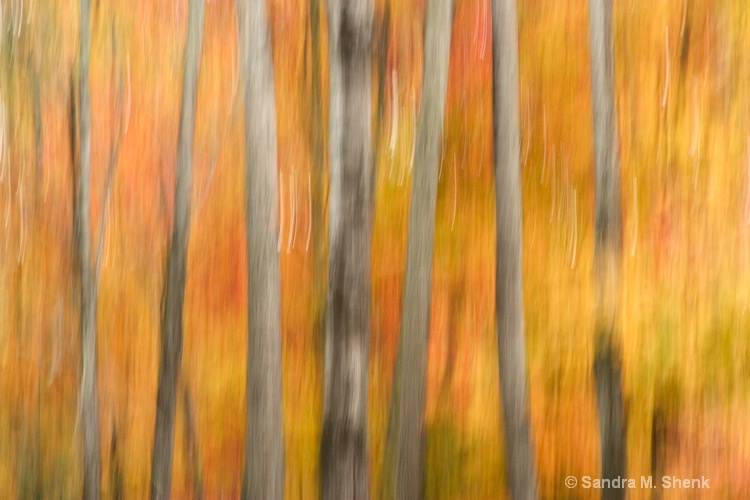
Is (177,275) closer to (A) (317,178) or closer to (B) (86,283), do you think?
(B) (86,283)

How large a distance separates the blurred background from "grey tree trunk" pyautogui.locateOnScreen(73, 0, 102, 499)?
2cm

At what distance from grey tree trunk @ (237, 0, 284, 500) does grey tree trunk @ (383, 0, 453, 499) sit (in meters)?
0.19

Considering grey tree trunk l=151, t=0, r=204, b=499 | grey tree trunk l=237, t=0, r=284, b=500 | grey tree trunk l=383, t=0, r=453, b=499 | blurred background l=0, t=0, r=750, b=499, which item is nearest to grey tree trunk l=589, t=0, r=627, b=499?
blurred background l=0, t=0, r=750, b=499

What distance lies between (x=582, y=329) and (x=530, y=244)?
15cm

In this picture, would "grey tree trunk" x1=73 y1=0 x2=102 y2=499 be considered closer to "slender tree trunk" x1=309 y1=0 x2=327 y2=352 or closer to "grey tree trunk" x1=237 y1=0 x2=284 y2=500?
"grey tree trunk" x1=237 y1=0 x2=284 y2=500

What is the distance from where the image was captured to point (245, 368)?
1.17 m

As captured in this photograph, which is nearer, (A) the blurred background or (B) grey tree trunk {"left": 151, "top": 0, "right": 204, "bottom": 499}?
(A) the blurred background

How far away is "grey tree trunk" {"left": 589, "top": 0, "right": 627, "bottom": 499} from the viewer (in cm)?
107

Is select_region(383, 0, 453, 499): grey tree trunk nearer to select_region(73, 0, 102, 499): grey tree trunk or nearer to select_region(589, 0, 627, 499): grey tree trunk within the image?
select_region(589, 0, 627, 499): grey tree trunk

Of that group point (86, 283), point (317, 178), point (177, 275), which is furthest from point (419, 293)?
point (86, 283)

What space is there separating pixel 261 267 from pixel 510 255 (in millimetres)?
390

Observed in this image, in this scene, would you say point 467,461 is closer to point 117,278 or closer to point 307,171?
point 307,171

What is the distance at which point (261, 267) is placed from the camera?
3.84ft

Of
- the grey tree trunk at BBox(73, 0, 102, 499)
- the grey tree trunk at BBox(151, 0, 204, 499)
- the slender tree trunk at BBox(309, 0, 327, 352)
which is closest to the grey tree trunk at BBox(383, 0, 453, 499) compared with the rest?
the slender tree trunk at BBox(309, 0, 327, 352)
